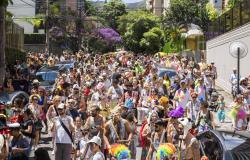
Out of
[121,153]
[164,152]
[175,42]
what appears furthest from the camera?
[175,42]

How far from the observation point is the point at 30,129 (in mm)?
13141

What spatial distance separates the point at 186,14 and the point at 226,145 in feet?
232

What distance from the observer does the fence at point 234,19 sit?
1107 inches

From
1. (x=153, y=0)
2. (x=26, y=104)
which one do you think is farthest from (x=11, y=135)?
(x=153, y=0)

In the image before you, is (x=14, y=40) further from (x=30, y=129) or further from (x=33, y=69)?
(x=30, y=129)

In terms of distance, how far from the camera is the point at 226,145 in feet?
28.7

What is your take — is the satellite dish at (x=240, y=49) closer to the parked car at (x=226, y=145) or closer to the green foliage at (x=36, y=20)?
the parked car at (x=226, y=145)

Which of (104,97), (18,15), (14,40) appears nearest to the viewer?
(104,97)

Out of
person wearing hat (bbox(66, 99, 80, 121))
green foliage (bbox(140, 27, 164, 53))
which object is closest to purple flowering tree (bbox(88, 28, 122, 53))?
green foliage (bbox(140, 27, 164, 53))

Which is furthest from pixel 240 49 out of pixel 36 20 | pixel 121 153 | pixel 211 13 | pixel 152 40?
pixel 211 13

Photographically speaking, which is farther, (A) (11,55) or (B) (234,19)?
(A) (11,55)

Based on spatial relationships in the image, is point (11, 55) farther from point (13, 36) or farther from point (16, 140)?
point (16, 140)

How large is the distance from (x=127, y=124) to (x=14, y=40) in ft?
114

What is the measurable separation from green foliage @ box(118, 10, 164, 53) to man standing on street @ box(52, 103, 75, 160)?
59.9 metres
